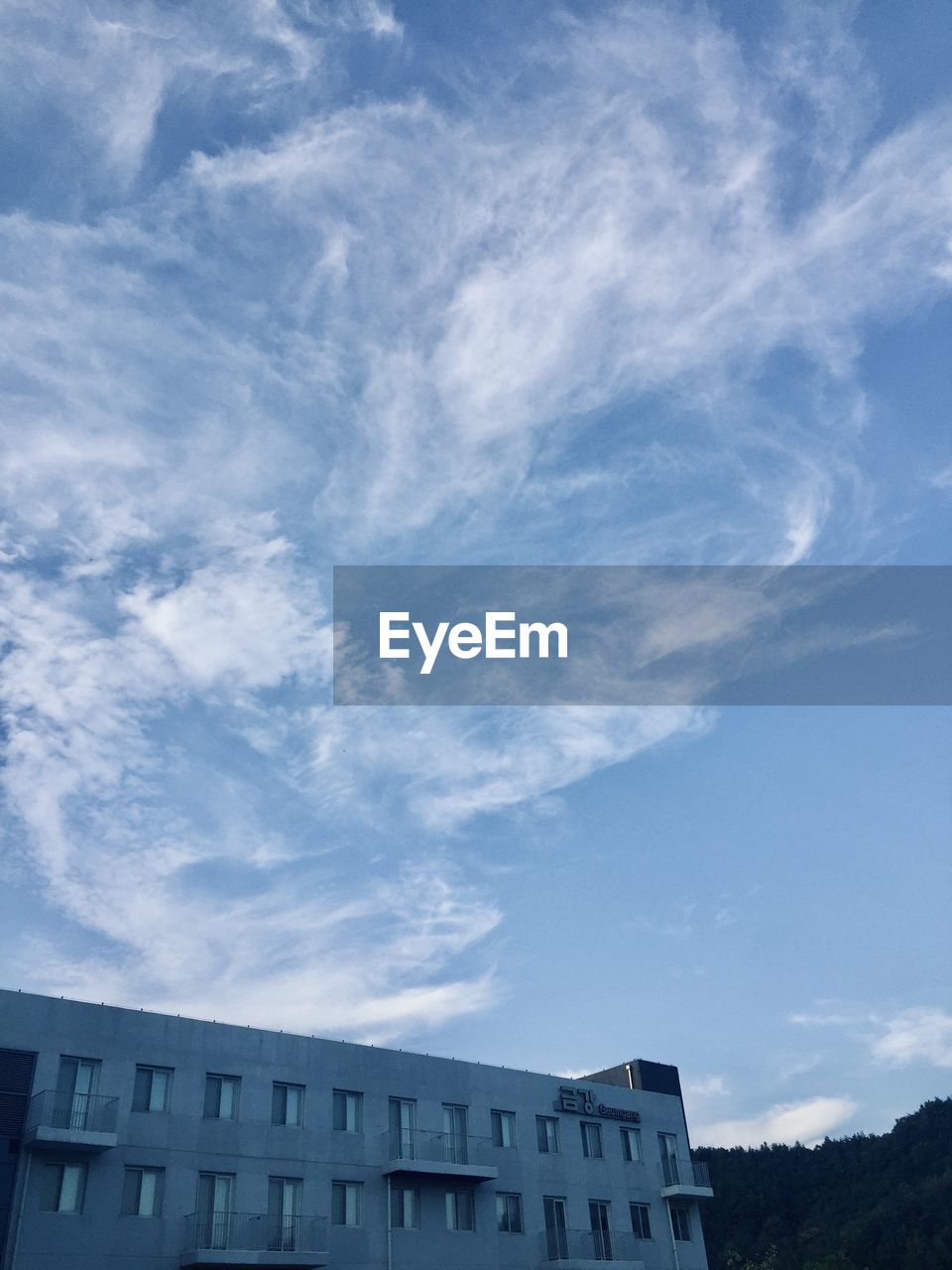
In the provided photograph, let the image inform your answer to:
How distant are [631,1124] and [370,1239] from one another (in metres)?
15.2

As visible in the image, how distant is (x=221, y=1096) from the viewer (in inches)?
1458

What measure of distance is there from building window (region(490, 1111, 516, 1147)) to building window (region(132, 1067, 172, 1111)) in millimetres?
14825

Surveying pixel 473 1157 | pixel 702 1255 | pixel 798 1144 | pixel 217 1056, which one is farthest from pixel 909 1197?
pixel 217 1056

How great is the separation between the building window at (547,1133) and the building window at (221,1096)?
Result: 14.6m

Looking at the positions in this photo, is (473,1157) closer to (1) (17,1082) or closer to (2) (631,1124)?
(2) (631,1124)

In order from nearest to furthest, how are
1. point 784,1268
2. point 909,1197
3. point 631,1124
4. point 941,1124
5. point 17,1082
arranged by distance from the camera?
point 17,1082, point 631,1124, point 784,1268, point 909,1197, point 941,1124

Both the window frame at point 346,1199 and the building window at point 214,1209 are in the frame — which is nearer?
the building window at point 214,1209

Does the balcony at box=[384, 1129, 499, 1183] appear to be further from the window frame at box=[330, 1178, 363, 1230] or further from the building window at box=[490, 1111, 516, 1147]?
the window frame at box=[330, 1178, 363, 1230]

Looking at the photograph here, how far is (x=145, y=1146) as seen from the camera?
113 ft

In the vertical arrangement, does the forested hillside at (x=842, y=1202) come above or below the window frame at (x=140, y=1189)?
above

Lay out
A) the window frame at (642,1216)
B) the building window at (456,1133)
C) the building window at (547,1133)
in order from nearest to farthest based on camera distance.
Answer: the building window at (456,1133) → the building window at (547,1133) → the window frame at (642,1216)

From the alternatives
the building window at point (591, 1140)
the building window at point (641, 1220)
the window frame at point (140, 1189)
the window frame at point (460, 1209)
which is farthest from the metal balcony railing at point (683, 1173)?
the window frame at point (140, 1189)

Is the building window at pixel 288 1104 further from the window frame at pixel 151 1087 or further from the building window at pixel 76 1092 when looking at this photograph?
the building window at pixel 76 1092

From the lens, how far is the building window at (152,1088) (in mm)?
35031
